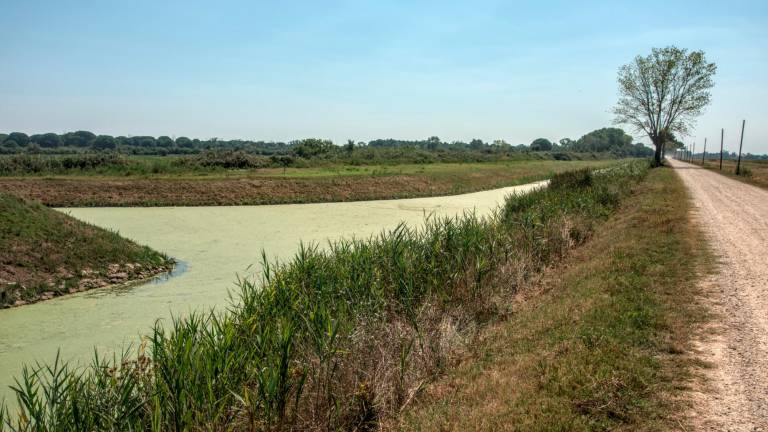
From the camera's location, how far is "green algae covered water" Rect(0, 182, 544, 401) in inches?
308

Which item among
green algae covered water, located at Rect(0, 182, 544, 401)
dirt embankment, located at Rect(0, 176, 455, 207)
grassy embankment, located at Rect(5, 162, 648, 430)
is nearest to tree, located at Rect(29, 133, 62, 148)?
dirt embankment, located at Rect(0, 176, 455, 207)

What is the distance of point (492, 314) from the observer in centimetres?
834

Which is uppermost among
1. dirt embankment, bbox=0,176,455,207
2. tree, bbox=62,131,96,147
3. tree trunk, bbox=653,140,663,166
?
tree, bbox=62,131,96,147

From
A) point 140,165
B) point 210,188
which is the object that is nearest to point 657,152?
point 210,188

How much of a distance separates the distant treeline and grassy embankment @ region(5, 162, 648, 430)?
53183 mm

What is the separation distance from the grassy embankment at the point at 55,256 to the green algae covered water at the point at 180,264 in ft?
1.77

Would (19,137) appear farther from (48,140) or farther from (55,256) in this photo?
(55,256)

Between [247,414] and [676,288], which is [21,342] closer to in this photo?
[247,414]

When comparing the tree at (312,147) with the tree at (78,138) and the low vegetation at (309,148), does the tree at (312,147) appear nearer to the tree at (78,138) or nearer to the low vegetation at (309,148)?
the low vegetation at (309,148)

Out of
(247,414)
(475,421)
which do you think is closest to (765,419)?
(475,421)

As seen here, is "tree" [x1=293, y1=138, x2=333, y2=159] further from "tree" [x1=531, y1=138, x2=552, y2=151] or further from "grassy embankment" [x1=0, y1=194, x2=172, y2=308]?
"tree" [x1=531, y1=138, x2=552, y2=151]

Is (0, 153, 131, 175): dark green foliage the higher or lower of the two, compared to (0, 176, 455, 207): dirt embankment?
higher

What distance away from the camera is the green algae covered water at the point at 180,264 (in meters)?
7.82

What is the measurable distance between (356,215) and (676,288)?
658 inches
